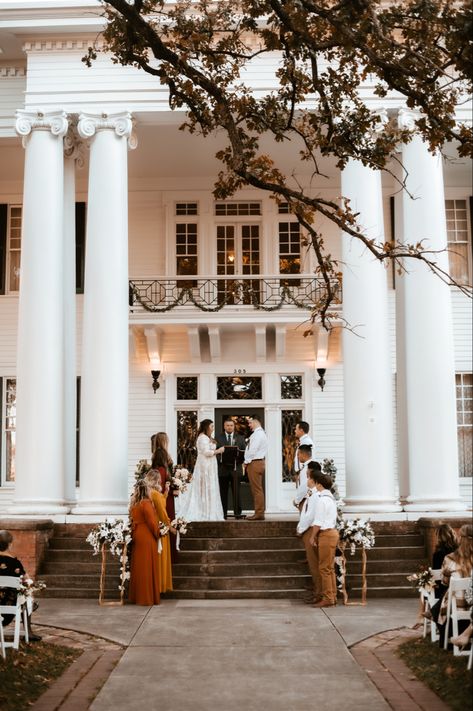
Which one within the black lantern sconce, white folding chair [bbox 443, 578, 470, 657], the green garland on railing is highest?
the green garland on railing

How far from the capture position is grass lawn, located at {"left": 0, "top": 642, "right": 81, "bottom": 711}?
844 centimetres

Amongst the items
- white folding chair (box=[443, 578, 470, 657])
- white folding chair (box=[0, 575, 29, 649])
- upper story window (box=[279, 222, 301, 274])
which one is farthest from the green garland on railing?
white folding chair (box=[443, 578, 470, 657])

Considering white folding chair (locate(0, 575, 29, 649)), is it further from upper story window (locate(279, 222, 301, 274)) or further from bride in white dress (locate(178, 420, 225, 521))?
upper story window (locate(279, 222, 301, 274))

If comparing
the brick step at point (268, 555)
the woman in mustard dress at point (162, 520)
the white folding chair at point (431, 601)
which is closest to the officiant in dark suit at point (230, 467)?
the brick step at point (268, 555)

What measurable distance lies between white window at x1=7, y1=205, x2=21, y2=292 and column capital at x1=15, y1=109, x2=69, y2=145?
543 cm

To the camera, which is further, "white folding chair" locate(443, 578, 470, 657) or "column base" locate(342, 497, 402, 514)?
"column base" locate(342, 497, 402, 514)

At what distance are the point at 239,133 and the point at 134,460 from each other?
1400 cm

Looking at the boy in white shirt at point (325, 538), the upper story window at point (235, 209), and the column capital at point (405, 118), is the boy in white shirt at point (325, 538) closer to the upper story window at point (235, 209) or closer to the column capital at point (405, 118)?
the column capital at point (405, 118)

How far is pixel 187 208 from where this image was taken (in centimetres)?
2356

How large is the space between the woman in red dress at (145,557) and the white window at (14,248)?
10385 millimetres

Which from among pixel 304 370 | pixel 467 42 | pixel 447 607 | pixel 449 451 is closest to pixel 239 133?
pixel 467 42

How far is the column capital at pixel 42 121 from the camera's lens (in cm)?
1808

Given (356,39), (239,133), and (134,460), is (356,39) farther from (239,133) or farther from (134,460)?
(134,460)

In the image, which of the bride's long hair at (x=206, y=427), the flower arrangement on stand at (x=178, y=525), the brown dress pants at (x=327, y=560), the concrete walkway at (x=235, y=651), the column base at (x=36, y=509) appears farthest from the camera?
the bride's long hair at (x=206, y=427)
